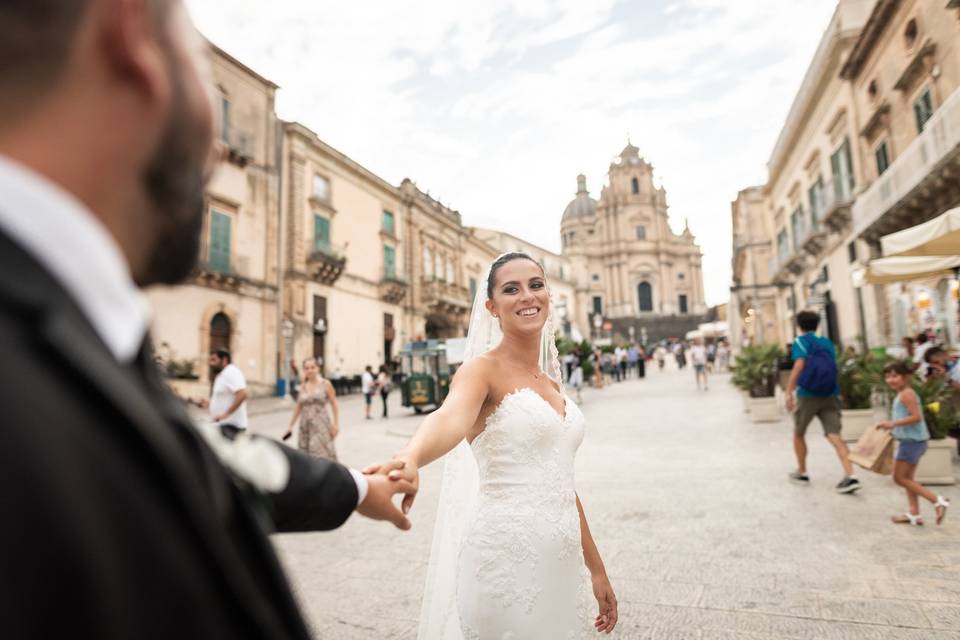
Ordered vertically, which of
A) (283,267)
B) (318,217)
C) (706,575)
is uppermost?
(318,217)

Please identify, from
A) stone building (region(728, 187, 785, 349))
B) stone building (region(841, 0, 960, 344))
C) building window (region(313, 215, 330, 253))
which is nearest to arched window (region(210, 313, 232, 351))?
building window (region(313, 215, 330, 253))

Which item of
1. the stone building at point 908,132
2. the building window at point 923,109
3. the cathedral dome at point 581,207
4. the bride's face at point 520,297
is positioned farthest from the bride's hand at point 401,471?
the cathedral dome at point 581,207

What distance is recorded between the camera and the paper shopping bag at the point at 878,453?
508cm

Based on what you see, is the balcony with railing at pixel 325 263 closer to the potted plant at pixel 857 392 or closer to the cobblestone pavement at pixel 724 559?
the cobblestone pavement at pixel 724 559

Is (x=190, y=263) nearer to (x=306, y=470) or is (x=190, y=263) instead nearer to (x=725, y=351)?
(x=306, y=470)

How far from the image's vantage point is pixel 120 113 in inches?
21.5

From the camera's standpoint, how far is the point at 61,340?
0.42 metres

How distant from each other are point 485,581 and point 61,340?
172cm

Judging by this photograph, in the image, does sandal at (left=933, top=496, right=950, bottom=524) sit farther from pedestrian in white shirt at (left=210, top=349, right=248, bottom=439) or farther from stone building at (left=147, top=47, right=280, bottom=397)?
stone building at (left=147, top=47, right=280, bottom=397)

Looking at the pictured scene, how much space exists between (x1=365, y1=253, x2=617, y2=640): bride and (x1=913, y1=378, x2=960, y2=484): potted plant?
16.7 ft

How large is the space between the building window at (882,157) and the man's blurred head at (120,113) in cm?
1836

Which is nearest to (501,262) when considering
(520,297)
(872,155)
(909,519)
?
(520,297)

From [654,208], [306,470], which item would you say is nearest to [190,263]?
[306,470]

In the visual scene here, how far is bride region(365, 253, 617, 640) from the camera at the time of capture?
6.09 ft
